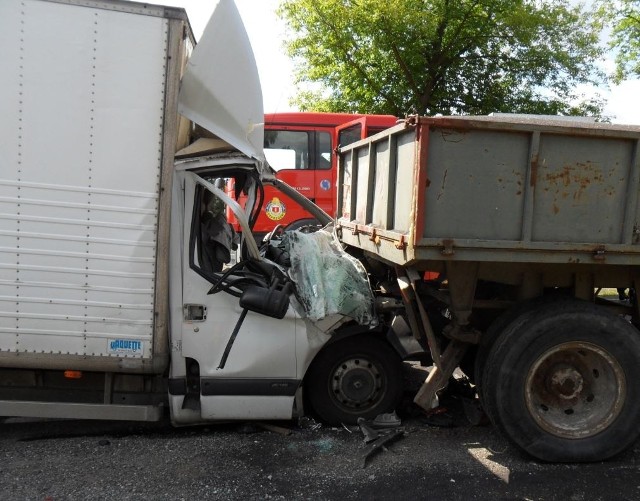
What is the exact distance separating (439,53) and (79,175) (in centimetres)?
1278

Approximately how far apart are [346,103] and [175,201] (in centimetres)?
1220

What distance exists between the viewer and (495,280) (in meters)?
3.76

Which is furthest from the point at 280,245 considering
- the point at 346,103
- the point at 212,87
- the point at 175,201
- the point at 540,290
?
the point at 346,103

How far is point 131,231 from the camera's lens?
3561mm

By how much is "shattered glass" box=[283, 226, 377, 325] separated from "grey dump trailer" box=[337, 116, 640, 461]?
1.00 feet

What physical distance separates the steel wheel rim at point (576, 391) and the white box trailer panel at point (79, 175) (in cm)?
270

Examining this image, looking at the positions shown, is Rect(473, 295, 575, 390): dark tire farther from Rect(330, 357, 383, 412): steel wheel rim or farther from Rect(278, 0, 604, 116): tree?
Rect(278, 0, 604, 116): tree

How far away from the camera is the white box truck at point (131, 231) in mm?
3436

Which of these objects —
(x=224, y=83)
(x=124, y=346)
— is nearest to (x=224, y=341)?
(x=124, y=346)

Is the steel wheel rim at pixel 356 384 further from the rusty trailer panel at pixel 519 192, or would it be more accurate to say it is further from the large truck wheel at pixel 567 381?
the rusty trailer panel at pixel 519 192

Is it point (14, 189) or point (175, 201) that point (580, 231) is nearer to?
point (175, 201)

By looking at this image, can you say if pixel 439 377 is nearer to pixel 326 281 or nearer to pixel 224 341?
pixel 326 281

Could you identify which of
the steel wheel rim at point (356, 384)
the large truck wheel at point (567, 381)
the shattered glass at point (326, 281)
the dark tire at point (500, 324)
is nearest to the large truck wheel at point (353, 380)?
the steel wheel rim at point (356, 384)

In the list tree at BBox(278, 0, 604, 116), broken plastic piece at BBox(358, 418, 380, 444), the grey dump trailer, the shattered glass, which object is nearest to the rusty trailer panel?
the grey dump trailer
